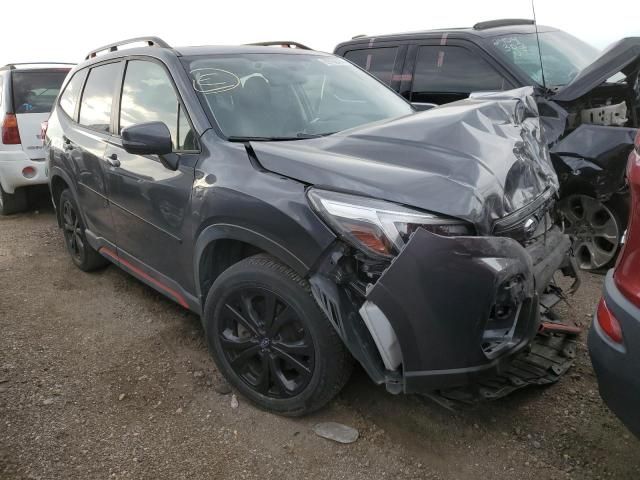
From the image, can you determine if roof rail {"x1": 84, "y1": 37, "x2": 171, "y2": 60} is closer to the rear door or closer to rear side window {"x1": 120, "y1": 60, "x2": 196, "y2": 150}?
rear side window {"x1": 120, "y1": 60, "x2": 196, "y2": 150}

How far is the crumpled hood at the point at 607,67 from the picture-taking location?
4.07 metres

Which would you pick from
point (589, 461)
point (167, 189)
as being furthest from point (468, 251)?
point (167, 189)

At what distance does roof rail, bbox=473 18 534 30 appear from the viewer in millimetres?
5272

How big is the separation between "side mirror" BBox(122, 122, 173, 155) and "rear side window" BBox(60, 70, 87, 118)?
6.22 ft

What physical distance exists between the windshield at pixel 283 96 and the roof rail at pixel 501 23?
86.2 inches

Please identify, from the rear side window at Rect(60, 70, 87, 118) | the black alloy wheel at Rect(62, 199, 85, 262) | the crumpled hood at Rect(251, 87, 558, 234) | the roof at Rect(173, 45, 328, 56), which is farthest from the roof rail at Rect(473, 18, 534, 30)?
the black alloy wheel at Rect(62, 199, 85, 262)

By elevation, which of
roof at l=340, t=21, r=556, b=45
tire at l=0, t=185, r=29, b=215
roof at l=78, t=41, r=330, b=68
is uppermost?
roof at l=340, t=21, r=556, b=45

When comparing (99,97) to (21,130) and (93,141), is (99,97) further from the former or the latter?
(21,130)

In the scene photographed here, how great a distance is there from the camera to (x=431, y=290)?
6.43 ft

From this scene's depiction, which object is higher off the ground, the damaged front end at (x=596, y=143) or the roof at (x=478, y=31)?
the roof at (x=478, y=31)

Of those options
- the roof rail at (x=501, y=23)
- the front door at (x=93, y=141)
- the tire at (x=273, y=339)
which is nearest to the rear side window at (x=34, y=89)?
the front door at (x=93, y=141)

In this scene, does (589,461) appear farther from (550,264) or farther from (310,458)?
(310,458)

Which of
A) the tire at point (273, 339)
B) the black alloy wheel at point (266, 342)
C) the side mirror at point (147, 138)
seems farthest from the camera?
the side mirror at point (147, 138)

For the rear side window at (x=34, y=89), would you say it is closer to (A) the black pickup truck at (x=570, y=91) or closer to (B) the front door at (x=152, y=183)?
(B) the front door at (x=152, y=183)
